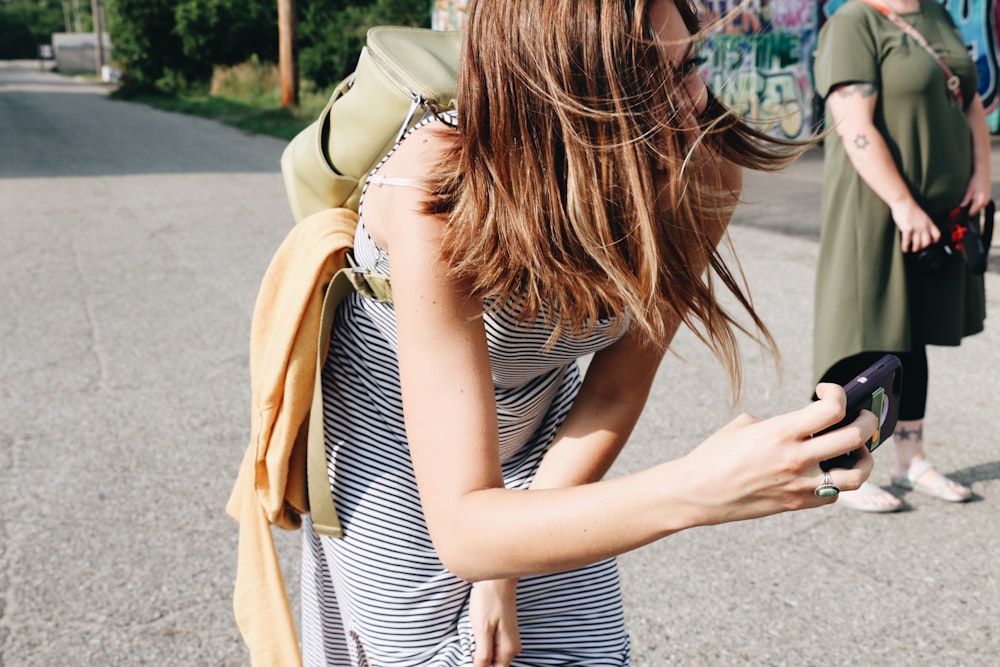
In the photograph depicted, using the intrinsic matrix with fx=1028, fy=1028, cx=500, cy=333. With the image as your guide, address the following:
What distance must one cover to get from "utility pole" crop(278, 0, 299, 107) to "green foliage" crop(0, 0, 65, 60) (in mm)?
77898

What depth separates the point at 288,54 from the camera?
72.2 ft

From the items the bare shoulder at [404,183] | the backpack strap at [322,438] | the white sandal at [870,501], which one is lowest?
the white sandal at [870,501]

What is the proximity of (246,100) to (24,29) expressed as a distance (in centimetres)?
7449

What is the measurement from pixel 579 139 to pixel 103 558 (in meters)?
2.61

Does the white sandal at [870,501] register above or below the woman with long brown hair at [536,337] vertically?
below

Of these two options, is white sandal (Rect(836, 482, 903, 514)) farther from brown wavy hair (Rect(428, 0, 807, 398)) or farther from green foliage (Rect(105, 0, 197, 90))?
green foliage (Rect(105, 0, 197, 90))

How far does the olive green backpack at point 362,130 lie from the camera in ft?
5.11

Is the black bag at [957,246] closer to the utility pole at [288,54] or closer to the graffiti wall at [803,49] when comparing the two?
the graffiti wall at [803,49]

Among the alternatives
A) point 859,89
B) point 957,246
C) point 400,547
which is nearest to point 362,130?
point 400,547

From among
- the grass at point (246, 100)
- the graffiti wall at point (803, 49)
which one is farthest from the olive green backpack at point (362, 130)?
the grass at point (246, 100)

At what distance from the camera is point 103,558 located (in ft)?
10.7

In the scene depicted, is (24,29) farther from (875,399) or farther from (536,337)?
(875,399)

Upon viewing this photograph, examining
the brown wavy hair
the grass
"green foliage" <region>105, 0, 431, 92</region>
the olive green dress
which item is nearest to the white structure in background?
"green foliage" <region>105, 0, 431, 92</region>

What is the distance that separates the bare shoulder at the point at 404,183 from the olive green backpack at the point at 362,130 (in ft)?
0.37
